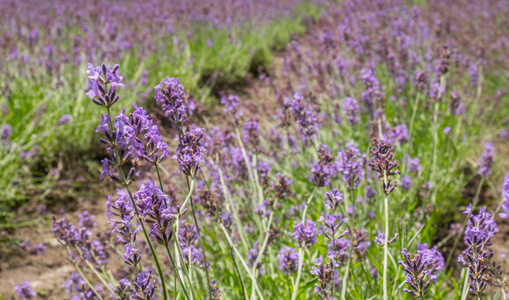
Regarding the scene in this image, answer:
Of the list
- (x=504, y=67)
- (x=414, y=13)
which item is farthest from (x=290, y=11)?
(x=414, y=13)

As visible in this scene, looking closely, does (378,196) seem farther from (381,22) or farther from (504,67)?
(504,67)

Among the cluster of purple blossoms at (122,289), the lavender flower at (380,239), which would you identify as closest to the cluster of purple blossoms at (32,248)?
the cluster of purple blossoms at (122,289)

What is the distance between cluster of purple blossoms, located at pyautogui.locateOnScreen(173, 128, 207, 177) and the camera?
1.20 metres

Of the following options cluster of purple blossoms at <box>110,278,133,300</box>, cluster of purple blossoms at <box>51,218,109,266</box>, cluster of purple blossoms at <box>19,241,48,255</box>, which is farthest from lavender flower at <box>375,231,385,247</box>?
cluster of purple blossoms at <box>19,241,48,255</box>

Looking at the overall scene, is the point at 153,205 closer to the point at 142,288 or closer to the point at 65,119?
the point at 142,288

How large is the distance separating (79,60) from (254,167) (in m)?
3.13

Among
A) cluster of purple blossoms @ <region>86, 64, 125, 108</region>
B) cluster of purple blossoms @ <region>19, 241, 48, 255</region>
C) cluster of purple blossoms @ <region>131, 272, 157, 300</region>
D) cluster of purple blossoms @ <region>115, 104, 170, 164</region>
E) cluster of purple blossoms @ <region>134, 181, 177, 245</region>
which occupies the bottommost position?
cluster of purple blossoms @ <region>19, 241, 48, 255</region>

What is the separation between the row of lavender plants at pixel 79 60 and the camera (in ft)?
11.8

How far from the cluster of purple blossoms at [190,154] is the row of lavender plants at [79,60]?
2.46 metres

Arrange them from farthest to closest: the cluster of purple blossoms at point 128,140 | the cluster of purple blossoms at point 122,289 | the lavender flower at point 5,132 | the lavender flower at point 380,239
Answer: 1. the lavender flower at point 5,132
2. the cluster of purple blossoms at point 122,289
3. the lavender flower at point 380,239
4. the cluster of purple blossoms at point 128,140

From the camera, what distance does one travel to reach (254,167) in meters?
2.22

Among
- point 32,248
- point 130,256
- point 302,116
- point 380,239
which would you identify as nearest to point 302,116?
point 302,116

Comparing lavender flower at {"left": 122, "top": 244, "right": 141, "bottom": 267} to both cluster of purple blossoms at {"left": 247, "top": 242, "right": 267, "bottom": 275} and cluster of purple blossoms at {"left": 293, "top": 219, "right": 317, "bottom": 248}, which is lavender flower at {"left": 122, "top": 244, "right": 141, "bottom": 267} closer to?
cluster of purple blossoms at {"left": 293, "top": 219, "right": 317, "bottom": 248}

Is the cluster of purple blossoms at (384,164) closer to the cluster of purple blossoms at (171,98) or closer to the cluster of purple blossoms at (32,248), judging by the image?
the cluster of purple blossoms at (171,98)
